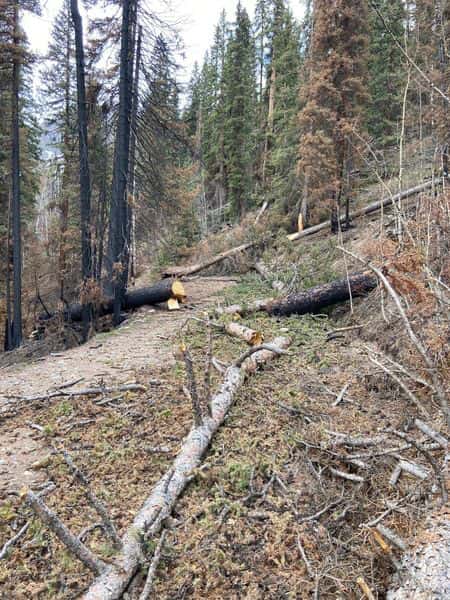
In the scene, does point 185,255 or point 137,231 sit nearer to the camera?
point 137,231

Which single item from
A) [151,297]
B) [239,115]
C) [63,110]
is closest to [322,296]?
[151,297]

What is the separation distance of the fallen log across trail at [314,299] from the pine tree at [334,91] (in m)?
5.05

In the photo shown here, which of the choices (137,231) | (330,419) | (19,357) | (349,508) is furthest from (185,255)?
(349,508)

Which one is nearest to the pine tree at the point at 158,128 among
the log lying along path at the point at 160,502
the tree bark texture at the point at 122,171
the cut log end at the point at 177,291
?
the tree bark texture at the point at 122,171

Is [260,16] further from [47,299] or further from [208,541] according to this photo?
[208,541]

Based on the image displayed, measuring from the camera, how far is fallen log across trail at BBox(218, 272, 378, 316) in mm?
7316

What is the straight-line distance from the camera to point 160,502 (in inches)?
113

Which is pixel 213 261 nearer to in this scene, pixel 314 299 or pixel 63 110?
pixel 314 299

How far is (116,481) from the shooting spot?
3.31 m

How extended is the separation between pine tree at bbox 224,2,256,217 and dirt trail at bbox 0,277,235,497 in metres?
17.4

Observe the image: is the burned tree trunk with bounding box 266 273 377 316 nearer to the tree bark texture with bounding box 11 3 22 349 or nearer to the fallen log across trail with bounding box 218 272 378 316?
the fallen log across trail with bounding box 218 272 378 316

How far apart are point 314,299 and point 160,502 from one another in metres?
5.62

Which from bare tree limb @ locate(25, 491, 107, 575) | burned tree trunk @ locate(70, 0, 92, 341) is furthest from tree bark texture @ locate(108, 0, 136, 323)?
bare tree limb @ locate(25, 491, 107, 575)

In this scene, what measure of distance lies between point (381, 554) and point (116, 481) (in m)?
2.13
